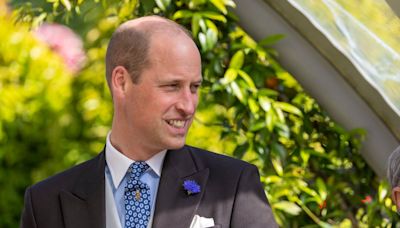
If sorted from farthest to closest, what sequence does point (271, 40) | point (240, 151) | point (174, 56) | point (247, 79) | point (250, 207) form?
1. point (240, 151)
2. point (247, 79)
3. point (271, 40)
4. point (250, 207)
5. point (174, 56)

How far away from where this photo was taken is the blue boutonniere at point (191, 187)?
3.18 metres

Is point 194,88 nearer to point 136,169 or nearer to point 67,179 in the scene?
point 136,169

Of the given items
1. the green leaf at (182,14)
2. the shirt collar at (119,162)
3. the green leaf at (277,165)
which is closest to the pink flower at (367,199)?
the green leaf at (277,165)

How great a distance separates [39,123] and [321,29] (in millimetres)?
2640

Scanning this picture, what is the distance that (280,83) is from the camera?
481cm

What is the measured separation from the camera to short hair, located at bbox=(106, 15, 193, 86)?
3059 mm

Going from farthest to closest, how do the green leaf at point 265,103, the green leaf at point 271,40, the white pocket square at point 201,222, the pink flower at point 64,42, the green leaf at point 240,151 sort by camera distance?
the pink flower at point 64,42, the green leaf at point 240,151, the green leaf at point 265,103, the green leaf at point 271,40, the white pocket square at point 201,222

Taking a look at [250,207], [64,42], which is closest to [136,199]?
[250,207]

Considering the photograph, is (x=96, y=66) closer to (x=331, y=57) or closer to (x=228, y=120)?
(x=228, y=120)

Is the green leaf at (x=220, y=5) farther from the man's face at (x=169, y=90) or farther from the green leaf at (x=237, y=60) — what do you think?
the man's face at (x=169, y=90)

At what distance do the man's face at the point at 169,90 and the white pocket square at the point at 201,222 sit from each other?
218mm

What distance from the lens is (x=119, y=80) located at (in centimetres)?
312

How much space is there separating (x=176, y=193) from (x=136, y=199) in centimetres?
11

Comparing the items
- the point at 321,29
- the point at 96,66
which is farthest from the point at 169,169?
the point at 96,66
